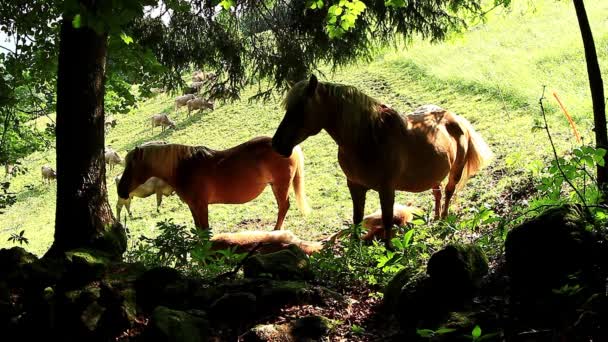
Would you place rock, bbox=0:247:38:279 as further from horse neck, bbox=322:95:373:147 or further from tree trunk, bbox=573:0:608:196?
tree trunk, bbox=573:0:608:196

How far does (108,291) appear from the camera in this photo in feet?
11.4

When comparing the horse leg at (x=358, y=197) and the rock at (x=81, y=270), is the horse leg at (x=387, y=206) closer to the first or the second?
the horse leg at (x=358, y=197)

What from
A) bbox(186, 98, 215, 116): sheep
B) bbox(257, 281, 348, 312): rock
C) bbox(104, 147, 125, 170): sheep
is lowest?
bbox(257, 281, 348, 312): rock

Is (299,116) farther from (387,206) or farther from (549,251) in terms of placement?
(549,251)

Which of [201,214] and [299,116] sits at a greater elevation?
[299,116]

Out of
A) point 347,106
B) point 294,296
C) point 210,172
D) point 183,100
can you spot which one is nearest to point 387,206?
point 347,106

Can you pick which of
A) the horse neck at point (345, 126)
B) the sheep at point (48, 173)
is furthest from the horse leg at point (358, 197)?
the sheep at point (48, 173)

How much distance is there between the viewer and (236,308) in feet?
11.1

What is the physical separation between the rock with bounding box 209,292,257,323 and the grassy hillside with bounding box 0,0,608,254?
208cm

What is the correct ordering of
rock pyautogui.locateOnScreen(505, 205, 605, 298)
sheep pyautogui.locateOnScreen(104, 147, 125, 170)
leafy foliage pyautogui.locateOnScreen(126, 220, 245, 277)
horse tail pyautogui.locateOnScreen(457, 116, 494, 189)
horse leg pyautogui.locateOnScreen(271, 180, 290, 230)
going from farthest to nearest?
sheep pyautogui.locateOnScreen(104, 147, 125, 170) → horse leg pyautogui.locateOnScreen(271, 180, 290, 230) → horse tail pyautogui.locateOnScreen(457, 116, 494, 189) → leafy foliage pyautogui.locateOnScreen(126, 220, 245, 277) → rock pyautogui.locateOnScreen(505, 205, 605, 298)

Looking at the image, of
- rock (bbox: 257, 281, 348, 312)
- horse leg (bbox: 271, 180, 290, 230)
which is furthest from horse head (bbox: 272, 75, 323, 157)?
horse leg (bbox: 271, 180, 290, 230)

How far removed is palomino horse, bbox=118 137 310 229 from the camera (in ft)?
24.6

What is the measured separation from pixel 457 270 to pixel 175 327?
1.63 m

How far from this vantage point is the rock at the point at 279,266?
12.8 ft
